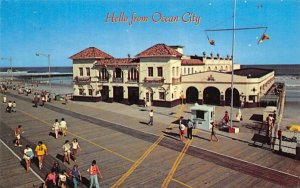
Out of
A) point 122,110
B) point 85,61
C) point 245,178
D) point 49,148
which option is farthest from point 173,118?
point 85,61

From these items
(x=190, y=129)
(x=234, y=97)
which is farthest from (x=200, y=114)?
(x=234, y=97)

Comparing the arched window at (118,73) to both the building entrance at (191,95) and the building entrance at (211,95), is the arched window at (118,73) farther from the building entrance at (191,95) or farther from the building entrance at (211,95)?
the building entrance at (211,95)

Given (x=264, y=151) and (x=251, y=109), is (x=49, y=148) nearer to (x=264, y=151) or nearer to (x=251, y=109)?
(x=264, y=151)

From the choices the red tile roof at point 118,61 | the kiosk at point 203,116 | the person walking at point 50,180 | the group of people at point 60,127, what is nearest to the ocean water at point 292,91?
the red tile roof at point 118,61

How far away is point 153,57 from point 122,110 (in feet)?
28.0

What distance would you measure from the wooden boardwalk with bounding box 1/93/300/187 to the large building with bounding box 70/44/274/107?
46.9ft

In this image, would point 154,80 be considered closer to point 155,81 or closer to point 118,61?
point 155,81

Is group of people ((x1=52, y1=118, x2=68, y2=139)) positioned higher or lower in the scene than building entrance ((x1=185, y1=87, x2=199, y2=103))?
lower

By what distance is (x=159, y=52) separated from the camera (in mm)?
40062

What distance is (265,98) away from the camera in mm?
40281

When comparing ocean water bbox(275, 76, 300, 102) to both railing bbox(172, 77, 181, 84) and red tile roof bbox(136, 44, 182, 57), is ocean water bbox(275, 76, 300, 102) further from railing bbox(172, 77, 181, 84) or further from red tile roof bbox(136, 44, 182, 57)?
red tile roof bbox(136, 44, 182, 57)

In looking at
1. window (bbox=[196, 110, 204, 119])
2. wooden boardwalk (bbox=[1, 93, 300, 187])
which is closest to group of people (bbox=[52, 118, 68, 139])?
wooden boardwalk (bbox=[1, 93, 300, 187])

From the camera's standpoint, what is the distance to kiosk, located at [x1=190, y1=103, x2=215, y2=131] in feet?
87.2

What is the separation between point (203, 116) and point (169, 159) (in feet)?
30.5
